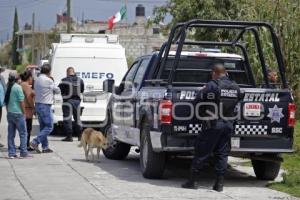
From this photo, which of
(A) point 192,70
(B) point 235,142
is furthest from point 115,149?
(B) point 235,142

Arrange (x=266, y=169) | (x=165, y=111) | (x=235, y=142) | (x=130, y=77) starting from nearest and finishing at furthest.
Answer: (x=165, y=111), (x=235, y=142), (x=266, y=169), (x=130, y=77)

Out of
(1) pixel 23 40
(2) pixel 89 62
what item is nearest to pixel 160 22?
(2) pixel 89 62

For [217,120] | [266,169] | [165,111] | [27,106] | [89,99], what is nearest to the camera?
[217,120]

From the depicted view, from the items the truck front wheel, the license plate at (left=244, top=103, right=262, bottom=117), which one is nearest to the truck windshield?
the truck front wheel

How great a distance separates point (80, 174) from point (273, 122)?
3167mm

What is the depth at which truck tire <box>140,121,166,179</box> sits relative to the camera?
10430 millimetres

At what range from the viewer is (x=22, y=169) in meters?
11.7

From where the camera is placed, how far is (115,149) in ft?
44.1

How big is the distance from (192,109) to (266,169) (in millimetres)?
1903


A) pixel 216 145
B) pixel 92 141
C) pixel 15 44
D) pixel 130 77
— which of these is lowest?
pixel 92 141

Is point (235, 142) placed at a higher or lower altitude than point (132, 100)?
lower

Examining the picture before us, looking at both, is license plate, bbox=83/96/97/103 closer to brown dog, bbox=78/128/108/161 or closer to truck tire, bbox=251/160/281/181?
brown dog, bbox=78/128/108/161

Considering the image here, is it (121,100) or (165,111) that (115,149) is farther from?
(165,111)

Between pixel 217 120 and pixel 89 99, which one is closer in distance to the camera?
pixel 217 120
